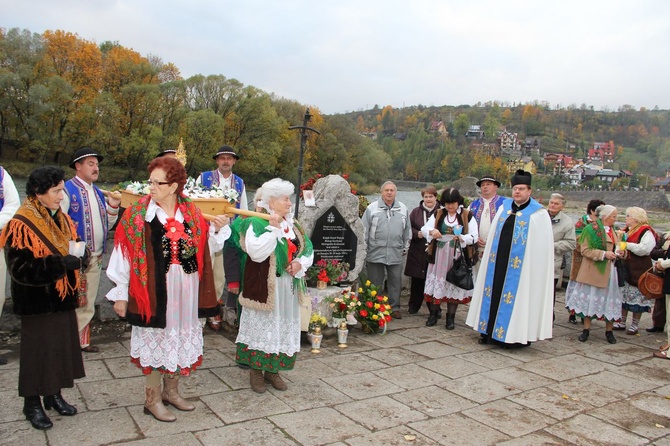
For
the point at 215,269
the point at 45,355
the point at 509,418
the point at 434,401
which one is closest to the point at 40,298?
the point at 45,355

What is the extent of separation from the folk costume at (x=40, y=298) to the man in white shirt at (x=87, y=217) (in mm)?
1498

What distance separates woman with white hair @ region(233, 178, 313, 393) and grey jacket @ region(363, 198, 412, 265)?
110 inches

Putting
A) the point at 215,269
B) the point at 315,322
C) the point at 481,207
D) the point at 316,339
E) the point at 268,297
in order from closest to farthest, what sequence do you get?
1. the point at 268,297
2. the point at 316,339
3. the point at 315,322
4. the point at 215,269
5. the point at 481,207

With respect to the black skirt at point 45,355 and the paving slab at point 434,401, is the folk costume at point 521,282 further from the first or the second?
the black skirt at point 45,355

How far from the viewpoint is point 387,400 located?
14.4 feet

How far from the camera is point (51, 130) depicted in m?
30.0

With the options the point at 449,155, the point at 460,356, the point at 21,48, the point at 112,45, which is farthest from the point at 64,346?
the point at 449,155

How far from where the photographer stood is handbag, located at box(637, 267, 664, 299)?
6.65 meters

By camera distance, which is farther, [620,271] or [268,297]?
[620,271]

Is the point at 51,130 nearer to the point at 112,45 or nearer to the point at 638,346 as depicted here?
the point at 112,45

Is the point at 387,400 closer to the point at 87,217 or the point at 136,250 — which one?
the point at 136,250

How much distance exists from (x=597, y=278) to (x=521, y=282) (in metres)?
1.27

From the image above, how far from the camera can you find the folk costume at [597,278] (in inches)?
264

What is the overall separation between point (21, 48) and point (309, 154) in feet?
61.2
